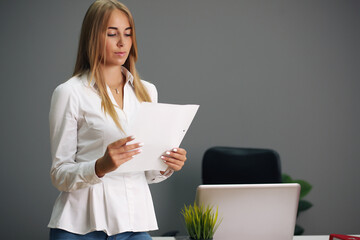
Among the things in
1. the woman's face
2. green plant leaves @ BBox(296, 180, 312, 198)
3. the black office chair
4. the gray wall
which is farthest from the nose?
green plant leaves @ BBox(296, 180, 312, 198)

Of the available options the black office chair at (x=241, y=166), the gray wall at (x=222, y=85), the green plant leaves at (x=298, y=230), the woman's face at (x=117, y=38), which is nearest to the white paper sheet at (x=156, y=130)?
the woman's face at (x=117, y=38)

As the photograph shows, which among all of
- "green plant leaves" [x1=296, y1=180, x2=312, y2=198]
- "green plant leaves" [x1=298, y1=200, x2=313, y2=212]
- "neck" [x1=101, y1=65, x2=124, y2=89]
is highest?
"neck" [x1=101, y1=65, x2=124, y2=89]

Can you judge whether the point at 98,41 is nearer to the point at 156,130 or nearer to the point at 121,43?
the point at 121,43

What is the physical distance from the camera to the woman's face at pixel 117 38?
1.60 m

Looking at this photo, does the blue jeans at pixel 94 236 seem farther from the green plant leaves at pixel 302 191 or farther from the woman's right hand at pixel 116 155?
the green plant leaves at pixel 302 191

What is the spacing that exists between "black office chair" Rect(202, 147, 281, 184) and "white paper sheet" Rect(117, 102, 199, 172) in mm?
1692

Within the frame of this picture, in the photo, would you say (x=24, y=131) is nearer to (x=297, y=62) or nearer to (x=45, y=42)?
(x=45, y=42)

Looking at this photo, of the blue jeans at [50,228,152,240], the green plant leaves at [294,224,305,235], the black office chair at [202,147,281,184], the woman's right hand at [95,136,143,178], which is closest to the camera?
the woman's right hand at [95,136,143,178]

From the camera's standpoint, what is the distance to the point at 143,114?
4.63 feet

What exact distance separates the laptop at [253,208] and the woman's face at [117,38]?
58 cm

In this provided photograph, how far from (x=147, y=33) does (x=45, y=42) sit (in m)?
0.85

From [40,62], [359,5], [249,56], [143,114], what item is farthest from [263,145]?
[143,114]

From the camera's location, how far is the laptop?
1664mm

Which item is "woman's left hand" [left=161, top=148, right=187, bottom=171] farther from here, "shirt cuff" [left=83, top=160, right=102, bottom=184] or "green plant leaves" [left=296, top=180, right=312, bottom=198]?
"green plant leaves" [left=296, top=180, right=312, bottom=198]
